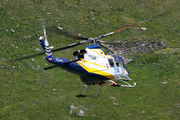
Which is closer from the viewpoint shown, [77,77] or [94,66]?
[94,66]

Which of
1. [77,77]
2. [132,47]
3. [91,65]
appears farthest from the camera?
[132,47]

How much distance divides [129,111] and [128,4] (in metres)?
30.3

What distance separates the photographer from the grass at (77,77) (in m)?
24.0

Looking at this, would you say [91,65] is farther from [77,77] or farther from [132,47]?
[132,47]

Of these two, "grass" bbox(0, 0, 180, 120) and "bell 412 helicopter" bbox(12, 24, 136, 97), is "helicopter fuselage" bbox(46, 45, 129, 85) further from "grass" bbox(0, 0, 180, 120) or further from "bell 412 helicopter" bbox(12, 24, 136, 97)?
"grass" bbox(0, 0, 180, 120)

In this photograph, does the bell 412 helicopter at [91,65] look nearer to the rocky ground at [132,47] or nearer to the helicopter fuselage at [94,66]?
the helicopter fuselage at [94,66]

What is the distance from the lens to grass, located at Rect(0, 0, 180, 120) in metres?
24.0

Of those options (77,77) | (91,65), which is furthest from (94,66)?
(77,77)

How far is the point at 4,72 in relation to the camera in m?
26.7

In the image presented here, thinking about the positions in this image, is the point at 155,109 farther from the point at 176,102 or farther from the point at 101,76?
the point at 101,76

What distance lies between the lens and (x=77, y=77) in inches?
910

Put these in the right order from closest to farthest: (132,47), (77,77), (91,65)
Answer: (91,65), (77,77), (132,47)

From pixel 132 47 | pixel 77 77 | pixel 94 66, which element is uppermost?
pixel 94 66

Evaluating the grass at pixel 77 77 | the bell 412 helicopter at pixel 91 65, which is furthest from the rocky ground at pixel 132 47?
the bell 412 helicopter at pixel 91 65
